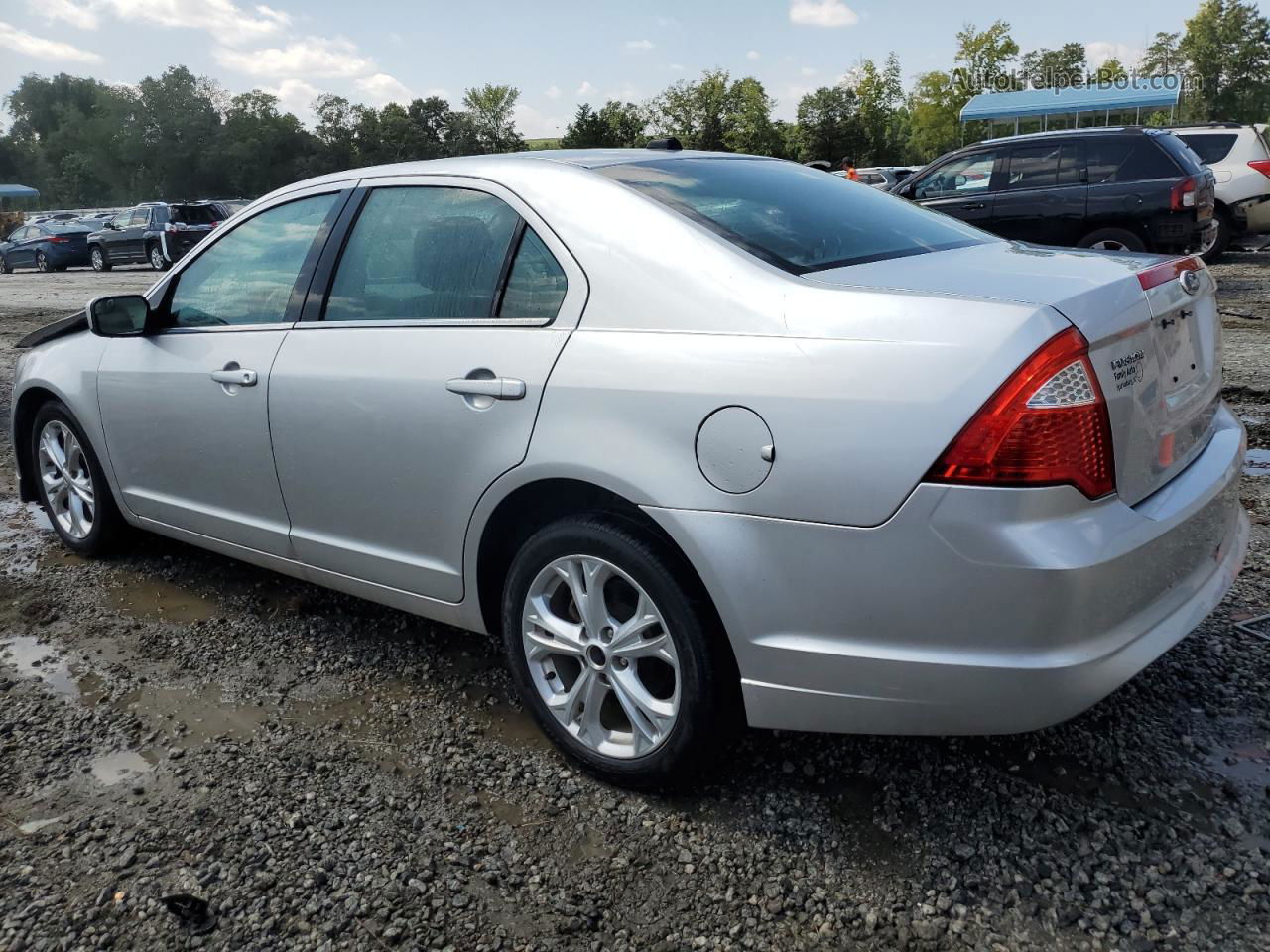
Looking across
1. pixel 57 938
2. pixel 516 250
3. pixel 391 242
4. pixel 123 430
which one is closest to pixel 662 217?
pixel 516 250

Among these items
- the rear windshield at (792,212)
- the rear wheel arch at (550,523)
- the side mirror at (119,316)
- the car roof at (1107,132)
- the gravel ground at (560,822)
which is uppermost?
the rear windshield at (792,212)

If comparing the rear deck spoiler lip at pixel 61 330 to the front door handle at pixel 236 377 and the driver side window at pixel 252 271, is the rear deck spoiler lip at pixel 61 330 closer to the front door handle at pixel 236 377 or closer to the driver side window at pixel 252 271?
the driver side window at pixel 252 271

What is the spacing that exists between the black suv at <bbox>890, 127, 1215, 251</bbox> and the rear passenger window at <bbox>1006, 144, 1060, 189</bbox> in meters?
0.01

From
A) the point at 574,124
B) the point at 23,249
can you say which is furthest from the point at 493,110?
the point at 23,249

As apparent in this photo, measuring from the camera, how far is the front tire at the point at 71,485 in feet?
14.7

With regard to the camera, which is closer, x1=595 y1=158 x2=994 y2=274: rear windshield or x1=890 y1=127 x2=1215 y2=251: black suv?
x1=595 y1=158 x2=994 y2=274: rear windshield

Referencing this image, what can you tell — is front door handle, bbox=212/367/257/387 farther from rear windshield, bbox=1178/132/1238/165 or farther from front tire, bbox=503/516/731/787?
rear windshield, bbox=1178/132/1238/165

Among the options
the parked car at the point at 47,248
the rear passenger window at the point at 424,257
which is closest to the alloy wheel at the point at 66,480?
the rear passenger window at the point at 424,257

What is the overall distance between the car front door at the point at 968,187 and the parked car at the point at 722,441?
9328 mm

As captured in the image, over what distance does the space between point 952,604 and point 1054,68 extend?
236ft

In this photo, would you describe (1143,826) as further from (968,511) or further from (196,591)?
(196,591)

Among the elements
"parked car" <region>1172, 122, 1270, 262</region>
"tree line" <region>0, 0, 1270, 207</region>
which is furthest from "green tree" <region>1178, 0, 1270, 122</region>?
"parked car" <region>1172, 122, 1270, 262</region>

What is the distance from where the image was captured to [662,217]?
2.64 metres

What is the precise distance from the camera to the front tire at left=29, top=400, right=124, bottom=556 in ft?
14.7
